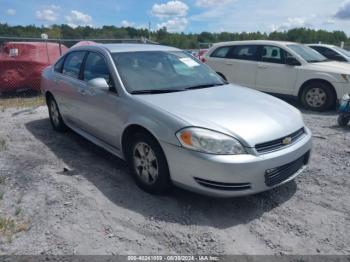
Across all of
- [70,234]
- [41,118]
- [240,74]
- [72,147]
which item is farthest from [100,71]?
[240,74]

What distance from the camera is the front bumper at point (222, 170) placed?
3.02 m

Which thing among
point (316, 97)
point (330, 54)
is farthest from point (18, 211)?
point (330, 54)

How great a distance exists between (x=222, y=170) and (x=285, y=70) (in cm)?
609

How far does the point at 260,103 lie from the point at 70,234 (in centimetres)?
241

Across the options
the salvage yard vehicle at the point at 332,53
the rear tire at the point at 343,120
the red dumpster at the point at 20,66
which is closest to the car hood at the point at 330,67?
the rear tire at the point at 343,120

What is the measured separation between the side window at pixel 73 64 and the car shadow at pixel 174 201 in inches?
53.4

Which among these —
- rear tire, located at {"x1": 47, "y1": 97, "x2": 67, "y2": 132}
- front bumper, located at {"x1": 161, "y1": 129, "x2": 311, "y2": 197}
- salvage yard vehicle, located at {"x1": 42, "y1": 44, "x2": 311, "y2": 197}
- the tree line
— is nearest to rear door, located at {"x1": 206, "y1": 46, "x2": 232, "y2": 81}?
salvage yard vehicle, located at {"x1": 42, "y1": 44, "x2": 311, "y2": 197}

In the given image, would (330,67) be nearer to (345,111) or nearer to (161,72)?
(345,111)

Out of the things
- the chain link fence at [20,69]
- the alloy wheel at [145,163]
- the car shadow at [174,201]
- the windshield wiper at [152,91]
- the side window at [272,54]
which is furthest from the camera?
the chain link fence at [20,69]

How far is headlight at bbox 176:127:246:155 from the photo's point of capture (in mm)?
3047

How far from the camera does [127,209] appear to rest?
3.43 metres

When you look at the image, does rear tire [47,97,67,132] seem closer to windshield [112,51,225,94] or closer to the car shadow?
the car shadow

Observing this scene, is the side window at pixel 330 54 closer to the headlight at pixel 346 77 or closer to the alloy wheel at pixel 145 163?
the headlight at pixel 346 77

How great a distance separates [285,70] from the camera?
27.4 ft
